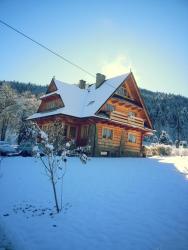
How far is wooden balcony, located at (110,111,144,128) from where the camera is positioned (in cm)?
2455

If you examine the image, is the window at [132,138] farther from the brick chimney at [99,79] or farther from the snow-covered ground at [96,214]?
the snow-covered ground at [96,214]

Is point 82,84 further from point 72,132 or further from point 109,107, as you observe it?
point 72,132

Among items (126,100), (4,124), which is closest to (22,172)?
(126,100)

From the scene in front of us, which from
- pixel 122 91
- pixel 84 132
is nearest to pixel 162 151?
pixel 122 91

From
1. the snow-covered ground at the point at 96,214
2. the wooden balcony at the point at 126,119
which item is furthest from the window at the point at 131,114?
the snow-covered ground at the point at 96,214

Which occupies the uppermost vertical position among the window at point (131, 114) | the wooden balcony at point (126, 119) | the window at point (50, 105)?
the window at point (50, 105)

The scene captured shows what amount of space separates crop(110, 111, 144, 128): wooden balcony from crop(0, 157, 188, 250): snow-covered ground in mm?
12668

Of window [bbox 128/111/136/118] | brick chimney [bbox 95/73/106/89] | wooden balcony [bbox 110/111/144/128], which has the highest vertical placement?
brick chimney [bbox 95/73/106/89]

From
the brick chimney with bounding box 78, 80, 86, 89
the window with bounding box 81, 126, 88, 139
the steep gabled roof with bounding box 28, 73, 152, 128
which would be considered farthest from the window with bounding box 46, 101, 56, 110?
the brick chimney with bounding box 78, 80, 86, 89

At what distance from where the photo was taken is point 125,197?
30.7 feet

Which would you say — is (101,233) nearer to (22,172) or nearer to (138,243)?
(138,243)

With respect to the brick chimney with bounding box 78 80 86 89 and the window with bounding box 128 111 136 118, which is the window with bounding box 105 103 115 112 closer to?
the window with bounding box 128 111 136 118

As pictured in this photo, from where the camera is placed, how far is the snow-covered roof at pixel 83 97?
23.7 m

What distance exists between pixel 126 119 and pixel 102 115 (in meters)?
3.83
